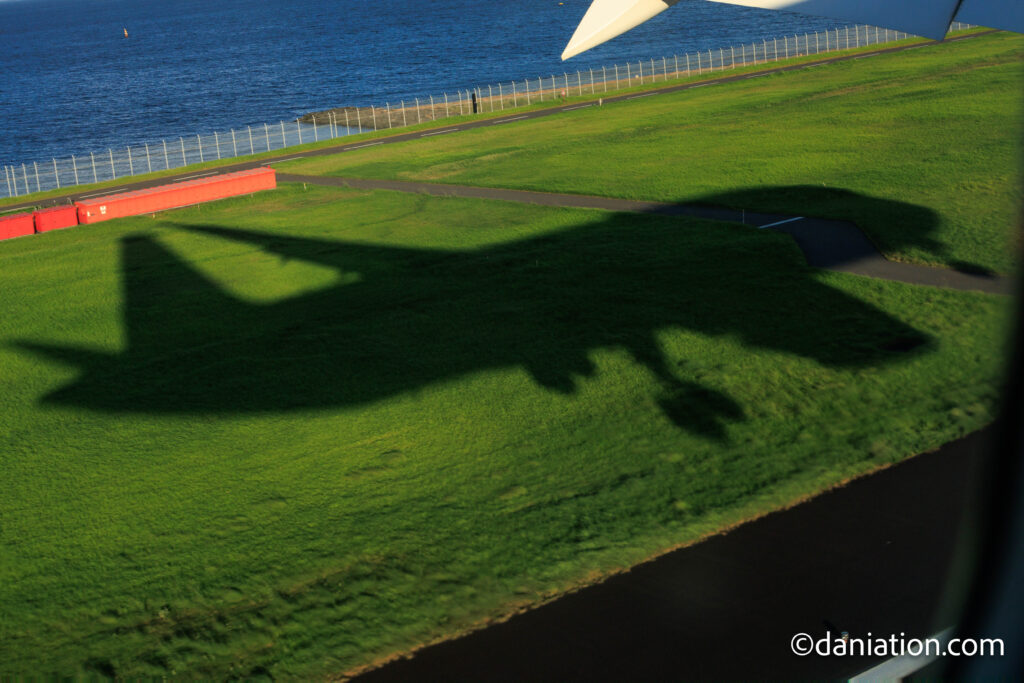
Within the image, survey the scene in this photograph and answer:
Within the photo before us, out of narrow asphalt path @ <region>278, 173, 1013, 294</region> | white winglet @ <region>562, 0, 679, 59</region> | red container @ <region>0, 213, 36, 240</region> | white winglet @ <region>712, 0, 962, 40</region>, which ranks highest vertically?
white winglet @ <region>562, 0, 679, 59</region>

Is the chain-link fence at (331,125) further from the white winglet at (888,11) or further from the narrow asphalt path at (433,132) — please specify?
the white winglet at (888,11)

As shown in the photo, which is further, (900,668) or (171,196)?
(171,196)

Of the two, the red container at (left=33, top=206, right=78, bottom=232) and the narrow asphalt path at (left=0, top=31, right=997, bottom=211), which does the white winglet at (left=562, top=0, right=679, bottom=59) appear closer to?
the red container at (left=33, top=206, right=78, bottom=232)

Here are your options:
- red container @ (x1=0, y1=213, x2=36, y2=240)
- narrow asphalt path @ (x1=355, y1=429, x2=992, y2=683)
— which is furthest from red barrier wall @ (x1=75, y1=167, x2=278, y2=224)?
narrow asphalt path @ (x1=355, y1=429, x2=992, y2=683)

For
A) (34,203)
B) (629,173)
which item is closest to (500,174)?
(629,173)

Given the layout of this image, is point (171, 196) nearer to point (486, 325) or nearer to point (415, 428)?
point (486, 325)

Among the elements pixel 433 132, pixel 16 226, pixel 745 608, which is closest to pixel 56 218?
pixel 16 226

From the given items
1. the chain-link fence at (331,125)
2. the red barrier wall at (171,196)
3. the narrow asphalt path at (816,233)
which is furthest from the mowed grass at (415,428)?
the chain-link fence at (331,125)
